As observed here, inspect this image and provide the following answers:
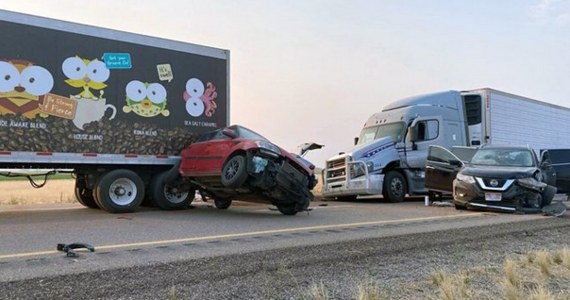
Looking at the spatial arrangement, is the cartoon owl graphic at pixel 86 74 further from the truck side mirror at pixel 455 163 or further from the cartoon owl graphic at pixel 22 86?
the truck side mirror at pixel 455 163

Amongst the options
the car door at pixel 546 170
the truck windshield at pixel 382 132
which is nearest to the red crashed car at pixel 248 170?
the car door at pixel 546 170

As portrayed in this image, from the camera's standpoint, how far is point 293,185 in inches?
448

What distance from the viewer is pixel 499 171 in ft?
42.8

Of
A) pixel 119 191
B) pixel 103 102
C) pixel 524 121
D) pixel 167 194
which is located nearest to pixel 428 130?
pixel 524 121

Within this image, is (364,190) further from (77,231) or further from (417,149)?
(77,231)

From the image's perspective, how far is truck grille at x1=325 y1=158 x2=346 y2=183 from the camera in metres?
17.5

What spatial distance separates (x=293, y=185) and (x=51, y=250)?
223 inches

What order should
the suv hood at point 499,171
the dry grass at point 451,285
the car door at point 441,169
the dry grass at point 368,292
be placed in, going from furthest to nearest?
the car door at point 441,169
the suv hood at point 499,171
the dry grass at point 451,285
the dry grass at point 368,292

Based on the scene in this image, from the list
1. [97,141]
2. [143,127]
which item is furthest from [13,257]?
[143,127]

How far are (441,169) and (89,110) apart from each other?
9.61m

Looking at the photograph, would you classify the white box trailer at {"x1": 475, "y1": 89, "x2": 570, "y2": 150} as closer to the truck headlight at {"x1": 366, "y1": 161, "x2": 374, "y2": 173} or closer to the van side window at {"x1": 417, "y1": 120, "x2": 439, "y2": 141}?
the van side window at {"x1": 417, "y1": 120, "x2": 439, "y2": 141}

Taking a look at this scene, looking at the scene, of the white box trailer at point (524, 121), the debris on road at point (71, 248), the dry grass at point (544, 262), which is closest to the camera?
the dry grass at point (544, 262)

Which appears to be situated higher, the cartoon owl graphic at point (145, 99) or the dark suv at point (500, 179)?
the cartoon owl graphic at point (145, 99)

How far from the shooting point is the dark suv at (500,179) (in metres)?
12.7
